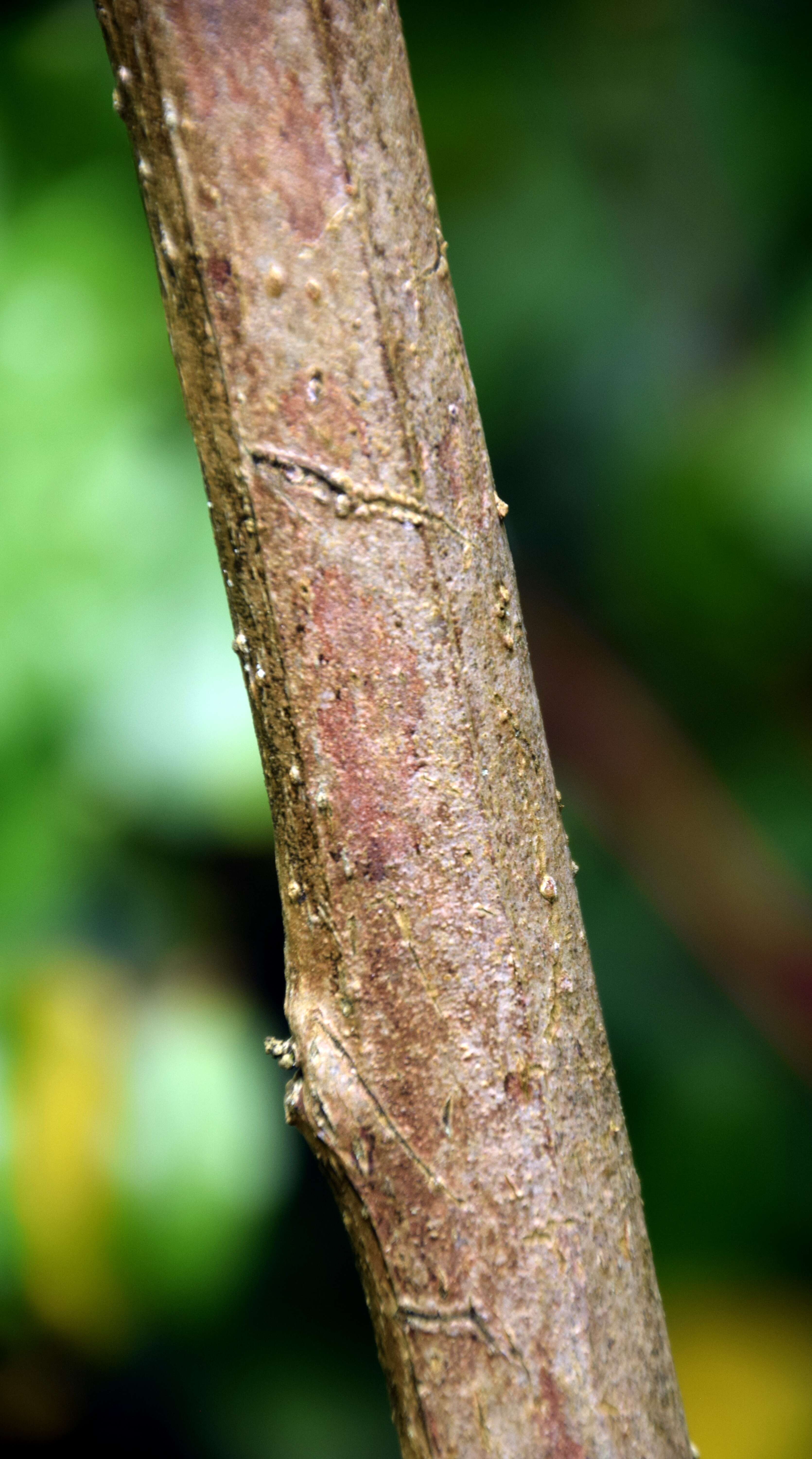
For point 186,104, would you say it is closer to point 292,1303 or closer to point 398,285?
point 398,285

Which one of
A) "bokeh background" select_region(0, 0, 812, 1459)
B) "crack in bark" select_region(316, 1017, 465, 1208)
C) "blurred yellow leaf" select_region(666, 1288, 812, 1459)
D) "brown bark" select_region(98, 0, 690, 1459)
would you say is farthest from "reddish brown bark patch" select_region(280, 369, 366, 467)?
"blurred yellow leaf" select_region(666, 1288, 812, 1459)

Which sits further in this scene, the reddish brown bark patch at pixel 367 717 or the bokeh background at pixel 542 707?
the bokeh background at pixel 542 707

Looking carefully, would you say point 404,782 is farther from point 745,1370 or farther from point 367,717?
point 745,1370

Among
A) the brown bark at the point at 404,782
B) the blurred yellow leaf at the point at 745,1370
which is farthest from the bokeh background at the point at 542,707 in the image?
the brown bark at the point at 404,782

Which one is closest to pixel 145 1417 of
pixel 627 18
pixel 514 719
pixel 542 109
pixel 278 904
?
pixel 278 904

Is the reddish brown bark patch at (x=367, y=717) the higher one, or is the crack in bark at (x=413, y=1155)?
the reddish brown bark patch at (x=367, y=717)

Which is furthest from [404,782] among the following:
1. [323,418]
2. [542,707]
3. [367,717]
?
[542,707]

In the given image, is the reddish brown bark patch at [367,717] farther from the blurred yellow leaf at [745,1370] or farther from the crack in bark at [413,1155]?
the blurred yellow leaf at [745,1370]
